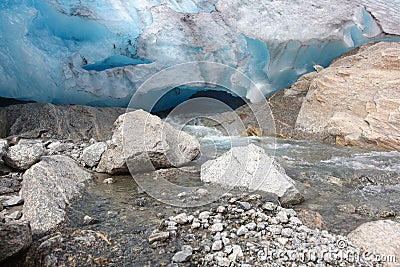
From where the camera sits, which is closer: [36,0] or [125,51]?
[36,0]

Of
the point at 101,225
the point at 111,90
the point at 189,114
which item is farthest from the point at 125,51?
the point at 101,225

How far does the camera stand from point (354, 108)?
20.1ft

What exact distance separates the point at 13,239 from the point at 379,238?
2282 mm

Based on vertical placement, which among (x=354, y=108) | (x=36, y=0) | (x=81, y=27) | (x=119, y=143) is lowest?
(x=354, y=108)

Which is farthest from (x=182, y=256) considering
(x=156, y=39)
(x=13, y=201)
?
(x=156, y=39)

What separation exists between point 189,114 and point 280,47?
132 inches

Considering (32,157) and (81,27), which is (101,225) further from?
(81,27)

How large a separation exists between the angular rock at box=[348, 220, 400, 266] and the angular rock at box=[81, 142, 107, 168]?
2.88 metres

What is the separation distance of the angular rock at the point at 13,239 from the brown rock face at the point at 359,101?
219 inches

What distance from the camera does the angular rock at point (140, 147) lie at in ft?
11.6

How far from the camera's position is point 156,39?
6.47m

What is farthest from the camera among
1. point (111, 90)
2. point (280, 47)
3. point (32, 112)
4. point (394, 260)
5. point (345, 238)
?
point (280, 47)

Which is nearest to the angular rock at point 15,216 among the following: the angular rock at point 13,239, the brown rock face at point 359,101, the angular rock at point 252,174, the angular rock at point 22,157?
the angular rock at point 13,239

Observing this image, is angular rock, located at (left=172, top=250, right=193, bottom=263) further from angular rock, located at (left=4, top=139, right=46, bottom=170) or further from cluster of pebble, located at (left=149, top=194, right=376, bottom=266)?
angular rock, located at (left=4, top=139, right=46, bottom=170)
